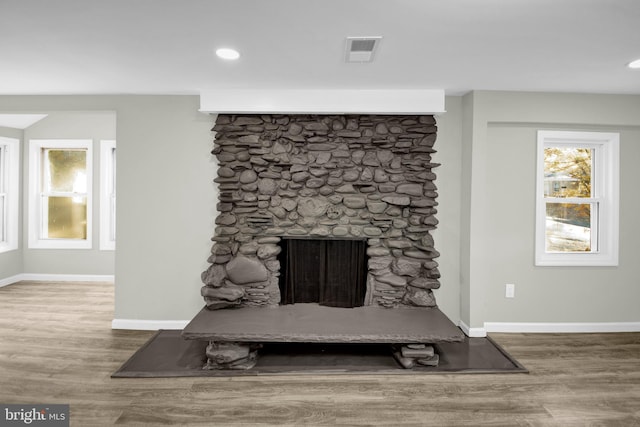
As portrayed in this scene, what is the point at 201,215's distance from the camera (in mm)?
3625

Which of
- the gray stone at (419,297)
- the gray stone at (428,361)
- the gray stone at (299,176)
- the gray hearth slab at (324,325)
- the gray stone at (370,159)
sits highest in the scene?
the gray stone at (370,159)

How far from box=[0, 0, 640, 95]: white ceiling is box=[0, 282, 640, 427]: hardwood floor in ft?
7.26

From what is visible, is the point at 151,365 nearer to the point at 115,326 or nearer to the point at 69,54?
the point at 115,326

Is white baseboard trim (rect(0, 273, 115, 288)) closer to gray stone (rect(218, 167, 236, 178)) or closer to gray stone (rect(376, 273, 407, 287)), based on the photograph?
gray stone (rect(218, 167, 236, 178))

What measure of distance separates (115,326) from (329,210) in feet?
7.61

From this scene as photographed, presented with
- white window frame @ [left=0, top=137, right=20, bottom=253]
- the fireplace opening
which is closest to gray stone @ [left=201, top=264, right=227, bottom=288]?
the fireplace opening

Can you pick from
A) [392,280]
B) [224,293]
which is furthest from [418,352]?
[224,293]

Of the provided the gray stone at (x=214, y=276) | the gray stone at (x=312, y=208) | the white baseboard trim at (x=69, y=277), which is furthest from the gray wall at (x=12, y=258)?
the gray stone at (x=312, y=208)

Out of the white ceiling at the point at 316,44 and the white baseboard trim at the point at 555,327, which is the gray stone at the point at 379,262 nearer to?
the white baseboard trim at the point at 555,327

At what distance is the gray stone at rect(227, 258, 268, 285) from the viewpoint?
337cm

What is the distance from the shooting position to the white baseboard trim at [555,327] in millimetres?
3641

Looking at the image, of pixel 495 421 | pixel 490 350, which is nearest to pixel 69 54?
pixel 495 421

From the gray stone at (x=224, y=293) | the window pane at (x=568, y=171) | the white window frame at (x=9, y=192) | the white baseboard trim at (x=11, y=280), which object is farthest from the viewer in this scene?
the white window frame at (x=9, y=192)

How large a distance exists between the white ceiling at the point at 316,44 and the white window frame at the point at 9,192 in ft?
7.61
